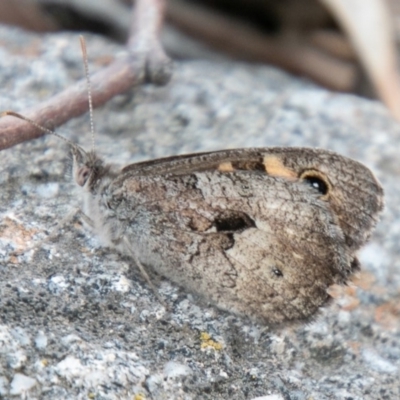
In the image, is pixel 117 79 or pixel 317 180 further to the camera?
pixel 117 79

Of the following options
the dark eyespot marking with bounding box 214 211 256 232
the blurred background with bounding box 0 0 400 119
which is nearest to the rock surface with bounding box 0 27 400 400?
the dark eyespot marking with bounding box 214 211 256 232

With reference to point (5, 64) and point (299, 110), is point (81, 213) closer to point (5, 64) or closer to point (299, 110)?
point (5, 64)

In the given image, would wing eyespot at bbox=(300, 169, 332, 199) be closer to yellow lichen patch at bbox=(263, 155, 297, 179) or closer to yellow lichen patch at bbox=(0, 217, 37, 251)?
yellow lichen patch at bbox=(263, 155, 297, 179)

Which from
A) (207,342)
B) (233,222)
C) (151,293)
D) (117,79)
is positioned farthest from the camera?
(117,79)

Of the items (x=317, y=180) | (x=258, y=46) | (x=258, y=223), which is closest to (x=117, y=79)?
(x=258, y=223)

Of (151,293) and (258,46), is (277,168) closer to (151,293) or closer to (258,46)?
(151,293)

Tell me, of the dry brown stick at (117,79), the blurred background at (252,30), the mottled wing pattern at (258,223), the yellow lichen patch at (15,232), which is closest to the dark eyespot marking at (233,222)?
the mottled wing pattern at (258,223)

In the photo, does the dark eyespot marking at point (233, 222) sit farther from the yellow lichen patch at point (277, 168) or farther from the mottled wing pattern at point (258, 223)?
the yellow lichen patch at point (277, 168)
